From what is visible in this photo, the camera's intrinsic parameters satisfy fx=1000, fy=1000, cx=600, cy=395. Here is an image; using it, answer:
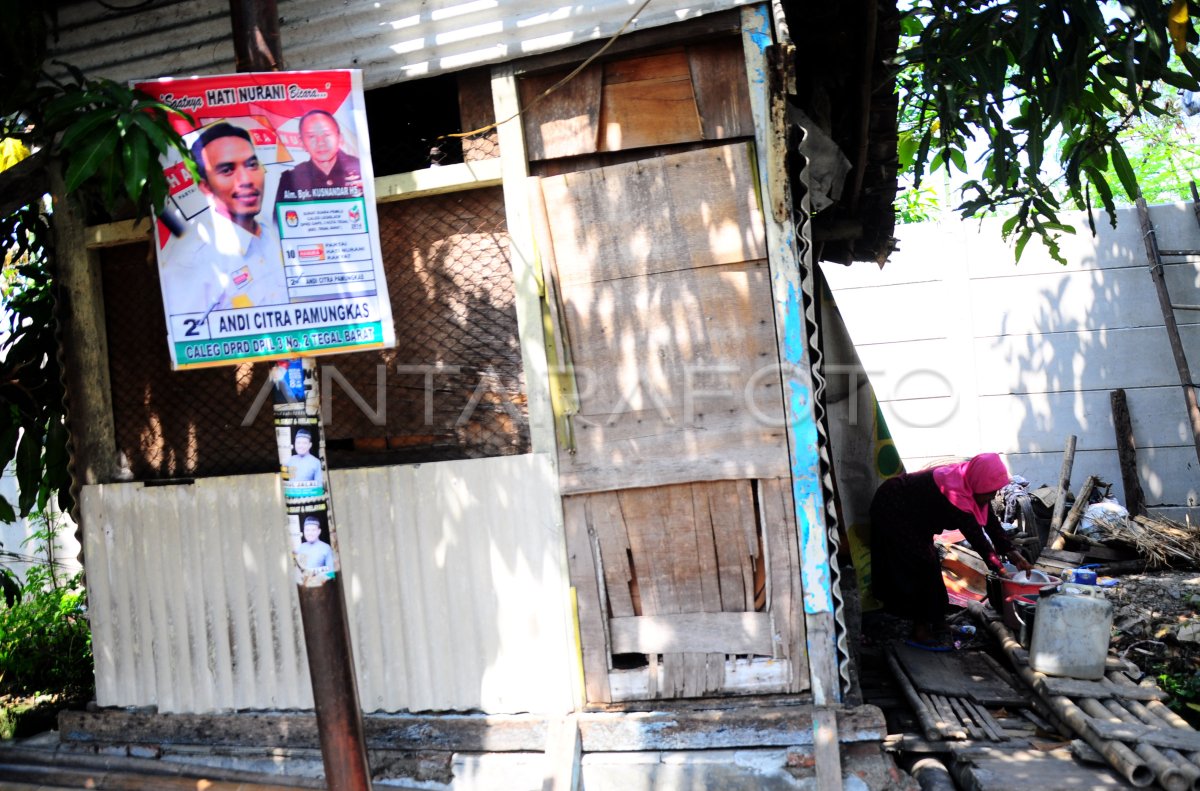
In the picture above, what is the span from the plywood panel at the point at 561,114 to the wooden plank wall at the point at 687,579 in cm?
147

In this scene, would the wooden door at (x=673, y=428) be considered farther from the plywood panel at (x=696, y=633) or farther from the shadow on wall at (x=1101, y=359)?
the shadow on wall at (x=1101, y=359)

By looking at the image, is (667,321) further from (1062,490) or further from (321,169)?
(1062,490)

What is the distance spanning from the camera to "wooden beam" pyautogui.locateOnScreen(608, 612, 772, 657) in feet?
13.6

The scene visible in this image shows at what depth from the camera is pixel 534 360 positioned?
424 cm

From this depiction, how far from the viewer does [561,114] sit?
166 inches

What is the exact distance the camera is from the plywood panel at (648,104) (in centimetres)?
414

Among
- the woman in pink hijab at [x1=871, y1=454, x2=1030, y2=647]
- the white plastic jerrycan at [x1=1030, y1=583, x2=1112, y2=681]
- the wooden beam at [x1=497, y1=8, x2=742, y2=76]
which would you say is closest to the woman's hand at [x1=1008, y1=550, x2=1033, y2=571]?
the woman in pink hijab at [x1=871, y1=454, x2=1030, y2=647]

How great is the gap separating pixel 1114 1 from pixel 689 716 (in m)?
3.55

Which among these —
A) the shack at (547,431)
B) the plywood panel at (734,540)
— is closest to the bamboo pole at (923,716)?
the shack at (547,431)

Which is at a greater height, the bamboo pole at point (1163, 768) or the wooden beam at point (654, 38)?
the wooden beam at point (654, 38)

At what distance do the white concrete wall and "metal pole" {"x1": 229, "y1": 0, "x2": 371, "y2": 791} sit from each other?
745 cm

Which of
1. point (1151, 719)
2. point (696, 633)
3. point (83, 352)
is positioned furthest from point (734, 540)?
point (83, 352)

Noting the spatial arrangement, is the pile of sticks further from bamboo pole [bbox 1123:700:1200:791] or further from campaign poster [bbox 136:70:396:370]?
campaign poster [bbox 136:70:396:370]

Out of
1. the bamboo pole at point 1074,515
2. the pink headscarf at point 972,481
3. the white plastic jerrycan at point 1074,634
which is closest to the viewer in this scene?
the white plastic jerrycan at point 1074,634
